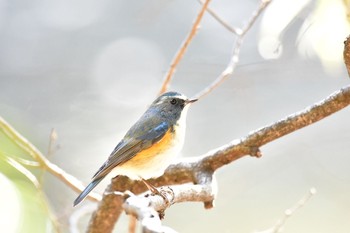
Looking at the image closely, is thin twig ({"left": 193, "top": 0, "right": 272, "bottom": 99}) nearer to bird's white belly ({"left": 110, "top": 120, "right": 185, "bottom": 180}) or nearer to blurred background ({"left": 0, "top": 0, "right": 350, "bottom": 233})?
bird's white belly ({"left": 110, "top": 120, "right": 185, "bottom": 180})

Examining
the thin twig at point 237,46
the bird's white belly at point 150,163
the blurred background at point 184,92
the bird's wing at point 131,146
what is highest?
the blurred background at point 184,92

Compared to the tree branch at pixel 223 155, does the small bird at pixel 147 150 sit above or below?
above

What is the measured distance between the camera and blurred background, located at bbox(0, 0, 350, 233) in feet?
10.8

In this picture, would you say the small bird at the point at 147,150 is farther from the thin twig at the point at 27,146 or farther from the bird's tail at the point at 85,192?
the thin twig at the point at 27,146

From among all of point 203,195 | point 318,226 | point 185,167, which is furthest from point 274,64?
point 203,195

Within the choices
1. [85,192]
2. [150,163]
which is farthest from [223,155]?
[85,192]

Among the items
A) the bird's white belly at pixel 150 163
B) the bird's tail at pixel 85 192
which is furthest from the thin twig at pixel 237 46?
the bird's tail at pixel 85 192

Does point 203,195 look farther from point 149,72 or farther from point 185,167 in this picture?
point 149,72

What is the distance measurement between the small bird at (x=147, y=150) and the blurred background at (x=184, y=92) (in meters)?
0.99

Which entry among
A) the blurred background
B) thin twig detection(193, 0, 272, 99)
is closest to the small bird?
thin twig detection(193, 0, 272, 99)

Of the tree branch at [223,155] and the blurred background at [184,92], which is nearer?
the tree branch at [223,155]

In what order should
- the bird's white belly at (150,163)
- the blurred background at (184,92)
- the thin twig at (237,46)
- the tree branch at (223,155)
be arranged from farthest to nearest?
the blurred background at (184,92) < the thin twig at (237,46) < the bird's white belly at (150,163) < the tree branch at (223,155)

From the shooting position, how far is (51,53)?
3658 millimetres

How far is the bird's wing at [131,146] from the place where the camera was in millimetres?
2035
